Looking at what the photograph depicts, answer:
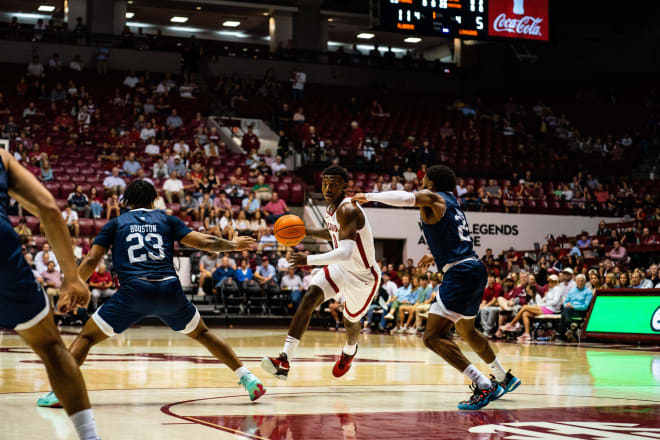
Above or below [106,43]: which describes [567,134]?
below

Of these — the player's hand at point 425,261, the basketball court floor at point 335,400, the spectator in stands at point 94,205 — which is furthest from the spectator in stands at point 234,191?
the player's hand at point 425,261

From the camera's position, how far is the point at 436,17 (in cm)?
2062

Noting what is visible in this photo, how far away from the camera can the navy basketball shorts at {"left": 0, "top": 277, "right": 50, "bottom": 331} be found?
3391 mm

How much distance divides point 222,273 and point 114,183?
370 centimetres

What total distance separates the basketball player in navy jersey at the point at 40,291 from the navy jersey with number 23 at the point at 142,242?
202cm

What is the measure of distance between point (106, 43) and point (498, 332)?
1823cm

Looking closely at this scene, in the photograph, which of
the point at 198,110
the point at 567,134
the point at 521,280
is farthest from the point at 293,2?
the point at 521,280

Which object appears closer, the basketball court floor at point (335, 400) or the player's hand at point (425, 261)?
the basketball court floor at point (335, 400)

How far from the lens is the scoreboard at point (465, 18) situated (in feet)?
66.4

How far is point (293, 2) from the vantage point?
30.9m

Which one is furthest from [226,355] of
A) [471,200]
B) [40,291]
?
[471,200]

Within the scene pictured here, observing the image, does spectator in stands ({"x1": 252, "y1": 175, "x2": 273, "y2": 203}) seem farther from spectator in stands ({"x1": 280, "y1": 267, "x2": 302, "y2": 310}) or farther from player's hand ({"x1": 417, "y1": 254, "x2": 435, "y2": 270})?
player's hand ({"x1": 417, "y1": 254, "x2": 435, "y2": 270})

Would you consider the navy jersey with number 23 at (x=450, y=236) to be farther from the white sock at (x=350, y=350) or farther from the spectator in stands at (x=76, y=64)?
the spectator in stands at (x=76, y=64)

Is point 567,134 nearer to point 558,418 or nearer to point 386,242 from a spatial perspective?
point 386,242
